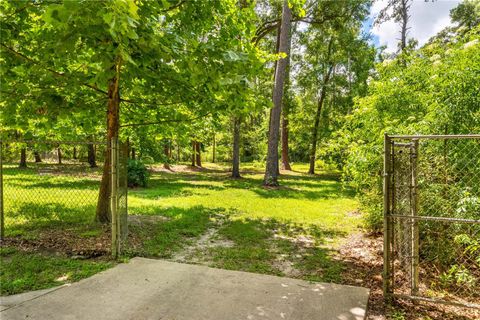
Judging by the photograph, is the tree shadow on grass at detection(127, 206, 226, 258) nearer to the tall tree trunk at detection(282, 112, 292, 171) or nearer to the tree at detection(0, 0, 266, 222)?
the tree at detection(0, 0, 266, 222)

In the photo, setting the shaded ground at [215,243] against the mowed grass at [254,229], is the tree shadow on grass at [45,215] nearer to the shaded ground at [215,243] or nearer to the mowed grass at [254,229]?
the shaded ground at [215,243]

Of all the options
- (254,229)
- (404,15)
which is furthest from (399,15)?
(254,229)

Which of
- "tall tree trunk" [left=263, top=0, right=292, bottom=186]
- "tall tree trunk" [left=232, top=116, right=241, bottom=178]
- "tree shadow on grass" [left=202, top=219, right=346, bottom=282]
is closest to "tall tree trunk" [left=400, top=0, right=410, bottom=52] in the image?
"tall tree trunk" [left=263, top=0, right=292, bottom=186]

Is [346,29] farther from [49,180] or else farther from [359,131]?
[49,180]

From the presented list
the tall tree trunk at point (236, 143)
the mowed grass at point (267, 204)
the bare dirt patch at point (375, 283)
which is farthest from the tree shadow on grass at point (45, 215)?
the tall tree trunk at point (236, 143)

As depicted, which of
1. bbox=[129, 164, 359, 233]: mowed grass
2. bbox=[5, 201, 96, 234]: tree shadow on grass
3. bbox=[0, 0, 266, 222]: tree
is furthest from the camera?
bbox=[129, 164, 359, 233]: mowed grass

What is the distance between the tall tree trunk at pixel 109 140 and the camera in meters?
Result: 5.21

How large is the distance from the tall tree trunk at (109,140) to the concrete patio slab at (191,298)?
2101 mm

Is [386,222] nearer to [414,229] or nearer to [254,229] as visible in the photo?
[414,229]

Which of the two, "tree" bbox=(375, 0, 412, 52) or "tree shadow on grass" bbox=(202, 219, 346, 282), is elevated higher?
"tree" bbox=(375, 0, 412, 52)

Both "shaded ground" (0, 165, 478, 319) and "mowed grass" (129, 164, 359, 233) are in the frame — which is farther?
"mowed grass" (129, 164, 359, 233)

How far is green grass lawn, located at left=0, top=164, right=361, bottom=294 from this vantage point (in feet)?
13.5

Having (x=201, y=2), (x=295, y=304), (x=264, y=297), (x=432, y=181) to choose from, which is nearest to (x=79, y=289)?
(x=264, y=297)

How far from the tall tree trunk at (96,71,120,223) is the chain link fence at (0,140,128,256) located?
0.03 meters
